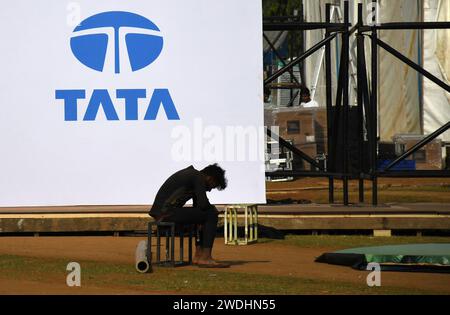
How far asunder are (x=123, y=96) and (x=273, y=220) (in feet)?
9.28

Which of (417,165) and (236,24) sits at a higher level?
(236,24)

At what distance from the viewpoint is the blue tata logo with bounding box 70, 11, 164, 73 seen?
20781mm

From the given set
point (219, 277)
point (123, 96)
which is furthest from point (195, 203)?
point (123, 96)

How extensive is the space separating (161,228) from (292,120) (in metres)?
20.3

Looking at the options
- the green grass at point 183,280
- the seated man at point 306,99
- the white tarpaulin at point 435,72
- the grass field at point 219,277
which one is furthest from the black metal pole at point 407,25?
the seated man at point 306,99

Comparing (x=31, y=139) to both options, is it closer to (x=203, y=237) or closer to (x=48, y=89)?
(x=48, y=89)

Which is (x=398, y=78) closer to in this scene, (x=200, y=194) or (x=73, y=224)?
(x=73, y=224)

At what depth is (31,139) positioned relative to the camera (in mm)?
20969

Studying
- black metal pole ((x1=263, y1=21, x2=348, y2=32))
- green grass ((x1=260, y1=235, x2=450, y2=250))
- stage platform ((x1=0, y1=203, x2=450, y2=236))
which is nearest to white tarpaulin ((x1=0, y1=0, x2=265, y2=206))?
stage platform ((x1=0, y1=203, x2=450, y2=236))

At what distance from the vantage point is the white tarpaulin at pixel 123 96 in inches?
816

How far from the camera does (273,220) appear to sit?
67.7 ft

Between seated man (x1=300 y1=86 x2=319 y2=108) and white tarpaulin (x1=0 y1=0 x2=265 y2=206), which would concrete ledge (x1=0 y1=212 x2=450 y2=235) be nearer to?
white tarpaulin (x1=0 y1=0 x2=265 y2=206)

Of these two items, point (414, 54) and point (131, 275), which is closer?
point (131, 275)
